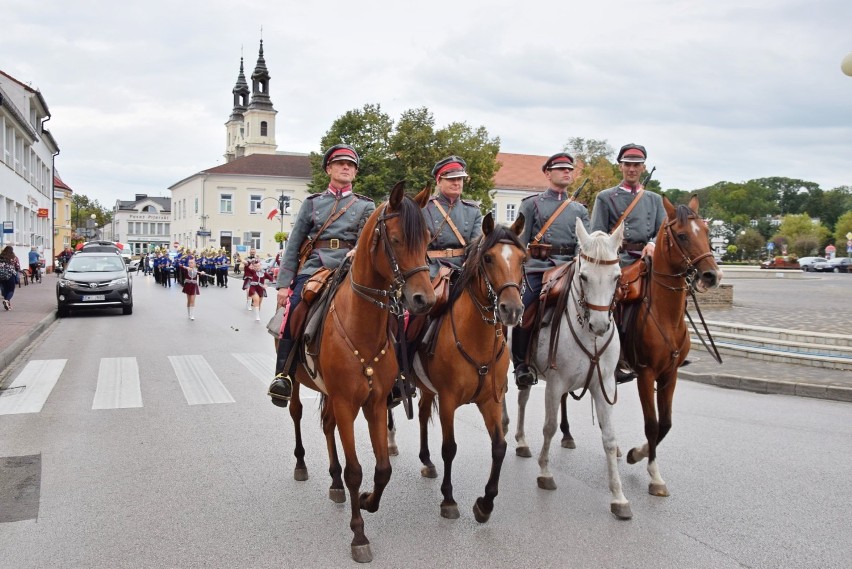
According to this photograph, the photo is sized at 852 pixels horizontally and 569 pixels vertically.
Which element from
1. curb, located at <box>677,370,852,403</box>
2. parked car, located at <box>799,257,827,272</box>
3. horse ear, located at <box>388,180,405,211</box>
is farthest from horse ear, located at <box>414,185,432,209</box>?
parked car, located at <box>799,257,827,272</box>

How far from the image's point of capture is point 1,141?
3488 cm

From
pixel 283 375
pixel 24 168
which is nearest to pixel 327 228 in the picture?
→ pixel 283 375

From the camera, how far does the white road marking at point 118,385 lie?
360 inches

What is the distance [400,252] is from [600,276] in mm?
1800

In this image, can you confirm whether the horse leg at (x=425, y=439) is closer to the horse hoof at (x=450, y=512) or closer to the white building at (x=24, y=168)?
the horse hoof at (x=450, y=512)

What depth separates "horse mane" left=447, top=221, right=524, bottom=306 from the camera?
513 centimetres

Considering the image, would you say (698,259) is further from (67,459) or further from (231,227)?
(231,227)

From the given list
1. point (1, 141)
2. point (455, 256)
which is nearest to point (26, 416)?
point (455, 256)

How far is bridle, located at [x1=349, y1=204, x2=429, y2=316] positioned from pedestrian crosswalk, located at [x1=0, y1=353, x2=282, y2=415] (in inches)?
199

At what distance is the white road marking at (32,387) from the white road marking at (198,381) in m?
1.71

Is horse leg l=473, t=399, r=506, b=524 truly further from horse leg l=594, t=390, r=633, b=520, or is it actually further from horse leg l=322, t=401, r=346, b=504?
horse leg l=322, t=401, r=346, b=504

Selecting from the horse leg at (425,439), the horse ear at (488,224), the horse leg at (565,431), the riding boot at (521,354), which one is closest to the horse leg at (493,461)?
the horse leg at (425,439)

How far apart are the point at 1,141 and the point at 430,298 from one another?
37.2m

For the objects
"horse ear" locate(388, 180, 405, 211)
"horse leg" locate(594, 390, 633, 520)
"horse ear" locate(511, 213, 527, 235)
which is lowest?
"horse leg" locate(594, 390, 633, 520)
